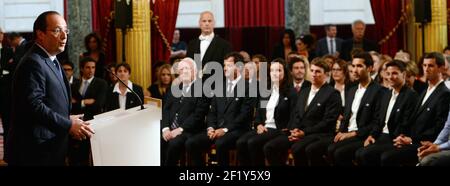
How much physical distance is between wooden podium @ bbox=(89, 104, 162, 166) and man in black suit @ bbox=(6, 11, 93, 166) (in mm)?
311

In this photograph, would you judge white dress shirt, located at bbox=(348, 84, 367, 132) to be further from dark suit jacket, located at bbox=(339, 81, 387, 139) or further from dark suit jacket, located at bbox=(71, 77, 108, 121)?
dark suit jacket, located at bbox=(71, 77, 108, 121)

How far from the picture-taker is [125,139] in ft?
11.6

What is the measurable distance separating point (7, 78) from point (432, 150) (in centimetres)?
365

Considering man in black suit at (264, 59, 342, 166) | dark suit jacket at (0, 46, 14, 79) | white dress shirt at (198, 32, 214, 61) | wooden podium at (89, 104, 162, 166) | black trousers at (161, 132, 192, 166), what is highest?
white dress shirt at (198, 32, 214, 61)

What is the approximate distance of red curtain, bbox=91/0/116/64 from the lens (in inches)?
371

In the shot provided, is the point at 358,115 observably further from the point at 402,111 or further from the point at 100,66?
the point at 100,66

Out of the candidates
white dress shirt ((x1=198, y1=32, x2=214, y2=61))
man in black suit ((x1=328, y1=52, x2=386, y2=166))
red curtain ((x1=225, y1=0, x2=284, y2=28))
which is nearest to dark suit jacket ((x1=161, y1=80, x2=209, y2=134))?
white dress shirt ((x1=198, y1=32, x2=214, y2=61))

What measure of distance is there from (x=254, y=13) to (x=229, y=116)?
13.5 feet

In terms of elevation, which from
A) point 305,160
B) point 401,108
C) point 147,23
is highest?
point 147,23

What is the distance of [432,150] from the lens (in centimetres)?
557

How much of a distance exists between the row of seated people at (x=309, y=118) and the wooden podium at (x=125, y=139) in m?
2.60

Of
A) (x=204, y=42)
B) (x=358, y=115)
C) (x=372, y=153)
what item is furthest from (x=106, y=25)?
(x=372, y=153)

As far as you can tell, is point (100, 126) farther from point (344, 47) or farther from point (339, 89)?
point (344, 47)

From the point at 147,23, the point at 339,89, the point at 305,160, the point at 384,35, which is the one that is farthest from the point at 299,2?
the point at 305,160
